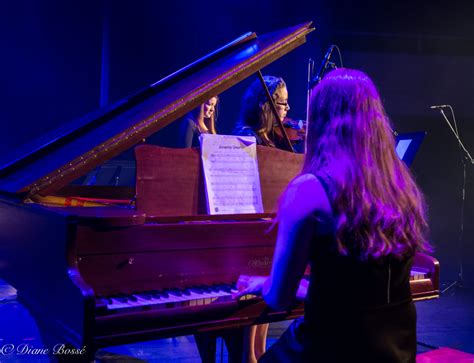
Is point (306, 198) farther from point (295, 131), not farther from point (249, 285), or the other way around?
point (295, 131)

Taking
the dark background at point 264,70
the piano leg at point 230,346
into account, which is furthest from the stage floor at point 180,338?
the dark background at point 264,70

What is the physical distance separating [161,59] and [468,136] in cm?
512

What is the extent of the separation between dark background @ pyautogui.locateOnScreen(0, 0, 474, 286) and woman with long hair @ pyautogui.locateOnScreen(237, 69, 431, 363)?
5263 mm

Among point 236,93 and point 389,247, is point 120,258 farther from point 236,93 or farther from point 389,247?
point 236,93

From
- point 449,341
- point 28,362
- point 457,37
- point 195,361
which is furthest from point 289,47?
point 457,37

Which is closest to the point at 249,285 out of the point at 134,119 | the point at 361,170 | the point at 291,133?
the point at 361,170

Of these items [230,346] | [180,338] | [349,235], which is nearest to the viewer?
[349,235]

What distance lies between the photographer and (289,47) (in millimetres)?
2664

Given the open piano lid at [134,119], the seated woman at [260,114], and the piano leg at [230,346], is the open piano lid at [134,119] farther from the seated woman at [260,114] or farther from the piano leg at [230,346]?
the piano leg at [230,346]

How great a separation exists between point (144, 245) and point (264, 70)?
5787 millimetres

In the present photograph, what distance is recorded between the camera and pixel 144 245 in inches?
77.9

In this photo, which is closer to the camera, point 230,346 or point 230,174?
point 230,174

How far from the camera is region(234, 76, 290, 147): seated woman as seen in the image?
3.25 m

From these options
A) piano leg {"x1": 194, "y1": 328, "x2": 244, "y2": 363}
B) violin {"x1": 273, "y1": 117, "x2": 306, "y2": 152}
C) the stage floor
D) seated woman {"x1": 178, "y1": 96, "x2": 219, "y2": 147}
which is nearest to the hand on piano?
piano leg {"x1": 194, "y1": 328, "x2": 244, "y2": 363}
